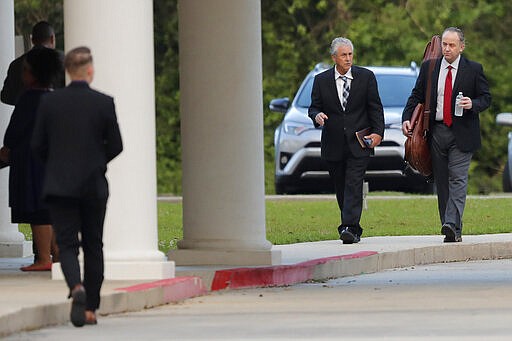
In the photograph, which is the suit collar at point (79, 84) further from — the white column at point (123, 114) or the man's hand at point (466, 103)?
the man's hand at point (466, 103)

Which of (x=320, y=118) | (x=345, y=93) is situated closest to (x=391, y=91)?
(x=345, y=93)

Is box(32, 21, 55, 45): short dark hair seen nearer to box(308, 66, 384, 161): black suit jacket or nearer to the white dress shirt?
box(308, 66, 384, 161): black suit jacket

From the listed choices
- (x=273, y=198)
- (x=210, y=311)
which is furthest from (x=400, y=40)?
(x=210, y=311)

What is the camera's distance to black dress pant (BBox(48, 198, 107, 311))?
440 inches

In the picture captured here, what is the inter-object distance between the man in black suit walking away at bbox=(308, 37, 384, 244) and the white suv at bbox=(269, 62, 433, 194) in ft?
28.0

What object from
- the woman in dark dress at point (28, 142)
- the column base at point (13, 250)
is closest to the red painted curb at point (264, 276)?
the woman in dark dress at point (28, 142)

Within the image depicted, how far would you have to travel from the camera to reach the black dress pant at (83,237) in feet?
36.7

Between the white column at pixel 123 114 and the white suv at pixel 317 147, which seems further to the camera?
the white suv at pixel 317 147

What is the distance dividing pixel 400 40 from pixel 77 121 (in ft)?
101

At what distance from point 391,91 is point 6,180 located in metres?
11.4

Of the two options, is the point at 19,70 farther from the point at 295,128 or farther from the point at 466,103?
the point at 295,128

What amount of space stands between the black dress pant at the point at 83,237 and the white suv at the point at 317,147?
1590 centimetres

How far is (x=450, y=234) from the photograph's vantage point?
1825 cm

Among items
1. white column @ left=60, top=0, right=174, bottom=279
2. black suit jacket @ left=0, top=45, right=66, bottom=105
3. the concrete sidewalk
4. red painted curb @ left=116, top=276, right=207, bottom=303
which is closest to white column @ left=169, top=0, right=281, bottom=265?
the concrete sidewalk
